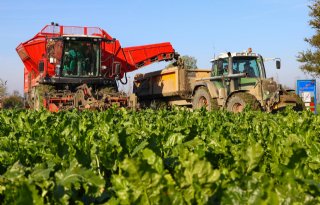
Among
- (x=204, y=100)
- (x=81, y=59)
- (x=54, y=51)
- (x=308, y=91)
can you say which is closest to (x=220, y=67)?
(x=204, y=100)

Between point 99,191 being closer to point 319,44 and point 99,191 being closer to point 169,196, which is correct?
point 169,196

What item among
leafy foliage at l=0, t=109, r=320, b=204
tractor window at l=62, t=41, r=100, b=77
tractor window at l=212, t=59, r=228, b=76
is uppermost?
tractor window at l=62, t=41, r=100, b=77

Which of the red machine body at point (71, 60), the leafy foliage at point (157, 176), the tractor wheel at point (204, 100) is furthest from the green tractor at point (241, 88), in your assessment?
the leafy foliage at point (157, 176)

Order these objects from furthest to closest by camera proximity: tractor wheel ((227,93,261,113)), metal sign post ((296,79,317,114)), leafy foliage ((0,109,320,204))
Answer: metal sign post ((296,79,317,114))
tractor wheel ((227,93,261,113))
leafy foliage ((0,109,320,204))

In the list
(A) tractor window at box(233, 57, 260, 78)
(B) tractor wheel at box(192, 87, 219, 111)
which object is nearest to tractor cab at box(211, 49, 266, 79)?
(A) tractor window at box(233, 57, 260, 78)

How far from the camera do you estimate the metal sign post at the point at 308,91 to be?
64.4 ft

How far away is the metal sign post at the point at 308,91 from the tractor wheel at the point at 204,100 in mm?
4832

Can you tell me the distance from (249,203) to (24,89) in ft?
72.2

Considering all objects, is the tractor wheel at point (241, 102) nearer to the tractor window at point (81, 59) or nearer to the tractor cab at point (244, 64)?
the tractor cab at point (244, 64)

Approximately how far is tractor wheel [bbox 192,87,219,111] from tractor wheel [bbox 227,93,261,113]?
4.35 feet

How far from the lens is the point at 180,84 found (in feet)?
62.1

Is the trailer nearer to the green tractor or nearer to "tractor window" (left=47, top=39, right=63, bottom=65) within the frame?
the green tractor

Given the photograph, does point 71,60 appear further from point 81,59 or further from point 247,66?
point 247,66

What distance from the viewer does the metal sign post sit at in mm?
19641
